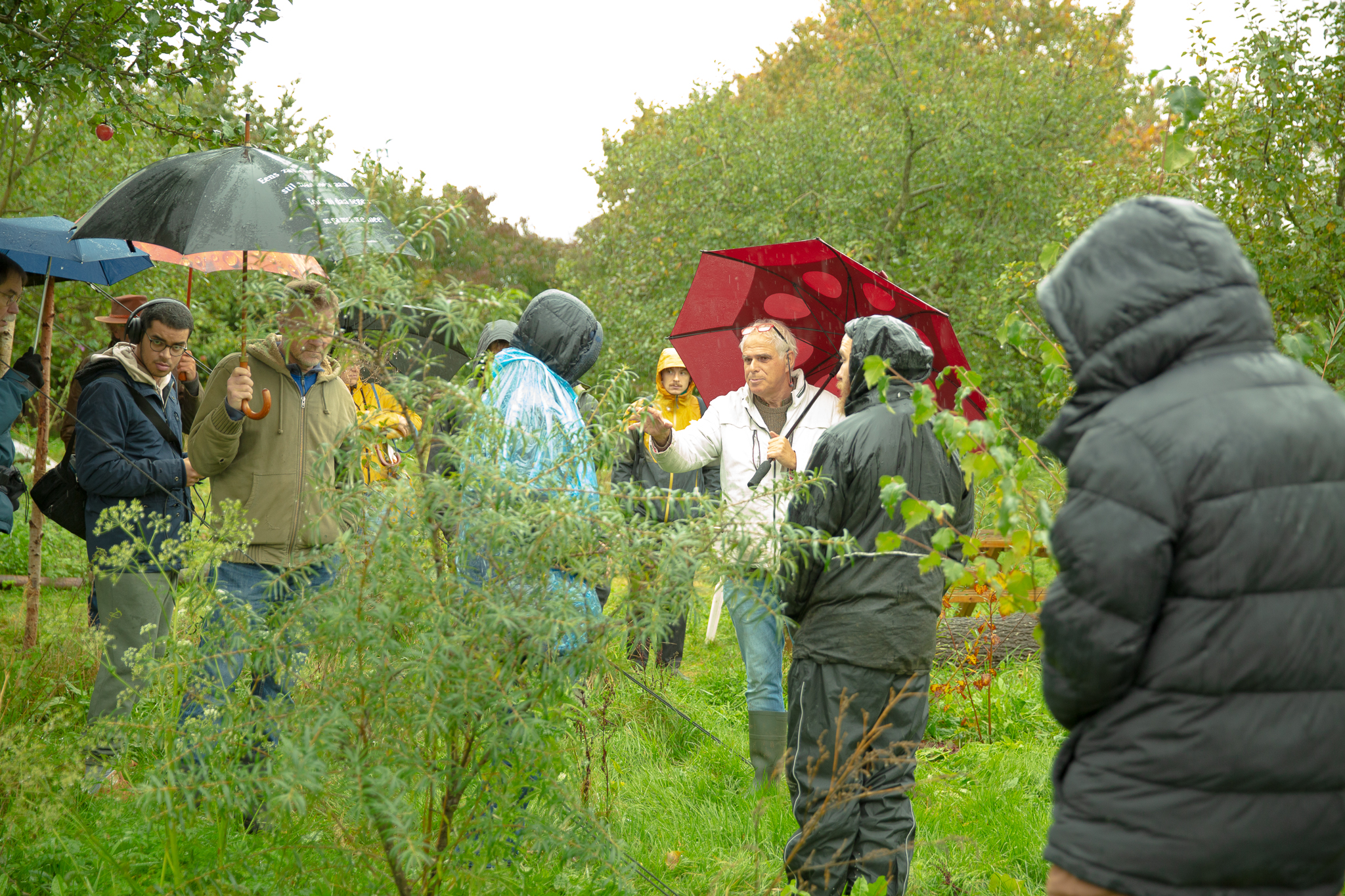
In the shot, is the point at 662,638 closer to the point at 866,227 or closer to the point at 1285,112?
the point at 1285,112

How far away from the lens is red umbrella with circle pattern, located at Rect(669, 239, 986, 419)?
4258 millimetres

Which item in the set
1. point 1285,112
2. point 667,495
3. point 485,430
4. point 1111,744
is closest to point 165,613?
point 485,430

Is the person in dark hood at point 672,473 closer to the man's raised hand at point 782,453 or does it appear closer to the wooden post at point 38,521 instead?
the man's raised hand at point 782,453

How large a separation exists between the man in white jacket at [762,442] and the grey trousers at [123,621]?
201 cm

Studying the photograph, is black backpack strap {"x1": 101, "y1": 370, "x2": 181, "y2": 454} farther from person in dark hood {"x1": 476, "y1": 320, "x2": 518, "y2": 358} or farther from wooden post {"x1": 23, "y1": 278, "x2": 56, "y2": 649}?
person in dark hood {"x1": 476, "y1": 320, "x2": 518, "y2": 358}

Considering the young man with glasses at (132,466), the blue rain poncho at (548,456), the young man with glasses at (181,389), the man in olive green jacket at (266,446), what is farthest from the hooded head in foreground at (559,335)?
the young man with glasses at (181,389)

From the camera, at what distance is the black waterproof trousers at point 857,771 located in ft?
9.53

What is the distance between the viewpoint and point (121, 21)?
12.5ft

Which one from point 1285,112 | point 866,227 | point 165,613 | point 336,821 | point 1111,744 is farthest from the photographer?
point 866,227

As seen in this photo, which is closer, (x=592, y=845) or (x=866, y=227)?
(x=592, y=845)

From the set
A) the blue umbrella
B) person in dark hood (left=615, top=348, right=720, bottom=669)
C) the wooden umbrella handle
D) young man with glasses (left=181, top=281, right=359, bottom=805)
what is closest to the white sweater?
person in dark hood (left=615, top=348, right=720, bottom=669)

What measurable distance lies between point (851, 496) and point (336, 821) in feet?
5.48

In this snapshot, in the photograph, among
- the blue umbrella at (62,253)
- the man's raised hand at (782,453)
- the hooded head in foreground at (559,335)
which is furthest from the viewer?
the blue umbrella at (62,253)

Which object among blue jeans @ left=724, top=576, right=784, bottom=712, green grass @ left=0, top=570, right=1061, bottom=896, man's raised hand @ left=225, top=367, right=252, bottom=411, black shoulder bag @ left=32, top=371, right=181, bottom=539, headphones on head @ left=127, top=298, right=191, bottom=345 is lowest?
green grass @ left=0, top=570, right=1061, bottom=896
